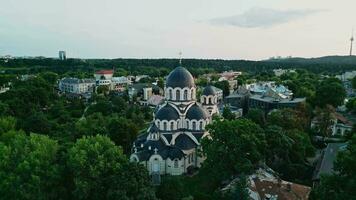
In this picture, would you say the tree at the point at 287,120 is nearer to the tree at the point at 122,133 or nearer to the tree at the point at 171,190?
the tree at the point at 122,133

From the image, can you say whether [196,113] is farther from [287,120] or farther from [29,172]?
[29,172]

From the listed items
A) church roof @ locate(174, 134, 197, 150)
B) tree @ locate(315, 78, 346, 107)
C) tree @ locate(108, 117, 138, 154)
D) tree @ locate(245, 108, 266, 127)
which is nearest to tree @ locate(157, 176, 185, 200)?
church roof @ locate(174, 134, 197, 150)

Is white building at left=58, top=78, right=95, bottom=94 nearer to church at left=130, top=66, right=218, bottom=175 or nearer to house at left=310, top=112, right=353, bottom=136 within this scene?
church at left=130, top=66, right=218, bottom=175

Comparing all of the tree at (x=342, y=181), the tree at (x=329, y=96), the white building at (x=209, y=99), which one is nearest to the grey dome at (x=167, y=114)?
the white building at (x=209, y=99)

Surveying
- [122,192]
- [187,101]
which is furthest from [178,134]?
[122,192]

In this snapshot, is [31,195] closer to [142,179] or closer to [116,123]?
[142,179]

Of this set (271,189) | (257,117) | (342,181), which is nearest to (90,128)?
(271,189)
